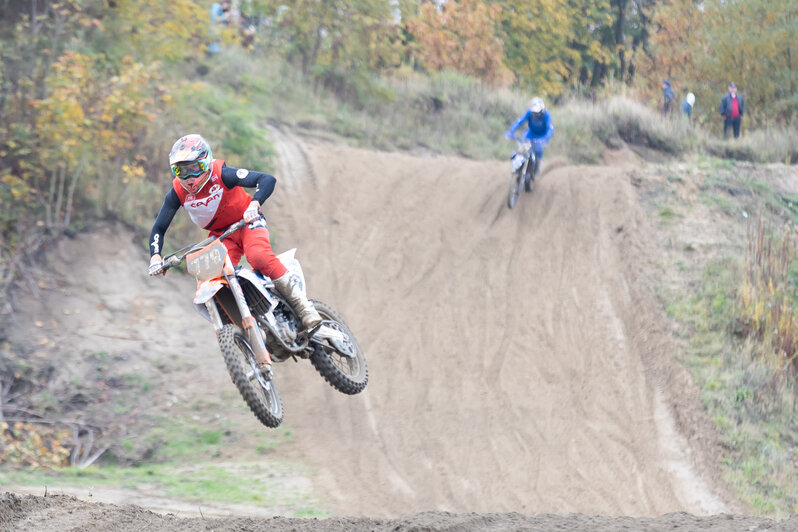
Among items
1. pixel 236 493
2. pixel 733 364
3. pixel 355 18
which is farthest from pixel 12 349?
pixel 355 18

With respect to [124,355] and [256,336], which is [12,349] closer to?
[124,355]

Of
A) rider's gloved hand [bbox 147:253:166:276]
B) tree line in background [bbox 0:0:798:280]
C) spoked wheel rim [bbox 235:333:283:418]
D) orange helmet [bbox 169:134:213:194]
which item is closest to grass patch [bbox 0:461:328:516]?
spoked wheel rim [bbox 235:333:283:418]

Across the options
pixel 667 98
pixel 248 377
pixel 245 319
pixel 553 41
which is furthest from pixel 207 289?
pixel 553 41

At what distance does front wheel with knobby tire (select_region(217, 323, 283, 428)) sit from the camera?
283 inches

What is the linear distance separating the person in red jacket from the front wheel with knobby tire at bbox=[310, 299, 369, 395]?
53 cm

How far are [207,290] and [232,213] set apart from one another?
2.77 feet

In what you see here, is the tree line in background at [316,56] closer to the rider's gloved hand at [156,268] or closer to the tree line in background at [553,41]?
the tree line in background at [553,41]

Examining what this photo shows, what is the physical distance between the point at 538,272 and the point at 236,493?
7.05 meters

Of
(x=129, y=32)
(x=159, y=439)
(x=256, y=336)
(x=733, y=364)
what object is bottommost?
(x=159, y=439)

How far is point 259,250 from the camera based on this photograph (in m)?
7.88

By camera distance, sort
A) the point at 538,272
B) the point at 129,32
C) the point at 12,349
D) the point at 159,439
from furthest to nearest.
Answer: the point at 129,32 → the point at 538,272 → the point at 12,349 → the point at 159,439

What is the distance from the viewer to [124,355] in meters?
12.9

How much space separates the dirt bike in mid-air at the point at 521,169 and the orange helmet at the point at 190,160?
10.1m

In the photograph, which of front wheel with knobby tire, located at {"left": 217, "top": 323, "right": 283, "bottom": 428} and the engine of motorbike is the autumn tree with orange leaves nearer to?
the engine of motorbike
